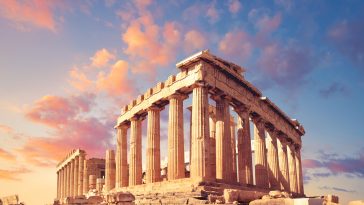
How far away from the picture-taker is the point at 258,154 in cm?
3325

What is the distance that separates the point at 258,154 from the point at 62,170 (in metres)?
41.3

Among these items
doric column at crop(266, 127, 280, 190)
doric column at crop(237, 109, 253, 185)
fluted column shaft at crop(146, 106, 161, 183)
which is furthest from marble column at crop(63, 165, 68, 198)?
doric column at crop(237, 109, 253, 185)

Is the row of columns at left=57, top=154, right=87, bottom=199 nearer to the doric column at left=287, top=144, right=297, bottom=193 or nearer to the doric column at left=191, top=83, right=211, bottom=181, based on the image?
the doric column at left=287, top=144, right=297, bottom=193

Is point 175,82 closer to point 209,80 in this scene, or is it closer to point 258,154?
point 209,80

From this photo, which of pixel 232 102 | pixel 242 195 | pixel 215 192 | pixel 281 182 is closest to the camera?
pixel 242 195

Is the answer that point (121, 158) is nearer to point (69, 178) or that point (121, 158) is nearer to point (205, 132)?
point (205, 132)

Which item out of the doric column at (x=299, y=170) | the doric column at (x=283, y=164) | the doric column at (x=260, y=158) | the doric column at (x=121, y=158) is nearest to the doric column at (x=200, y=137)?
the doric column at (x=260, y=158)

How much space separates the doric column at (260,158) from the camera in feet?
107

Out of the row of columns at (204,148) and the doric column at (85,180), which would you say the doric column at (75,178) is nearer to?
the doric column at (85,180)

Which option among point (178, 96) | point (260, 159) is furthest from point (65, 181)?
point (178, 96)

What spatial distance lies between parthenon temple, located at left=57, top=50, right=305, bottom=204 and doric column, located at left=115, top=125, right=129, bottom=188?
9 centimetres

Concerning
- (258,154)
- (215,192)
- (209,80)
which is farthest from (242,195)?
(258,154)

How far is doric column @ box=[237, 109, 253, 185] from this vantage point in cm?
3023

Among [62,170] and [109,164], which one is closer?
[109,164]
